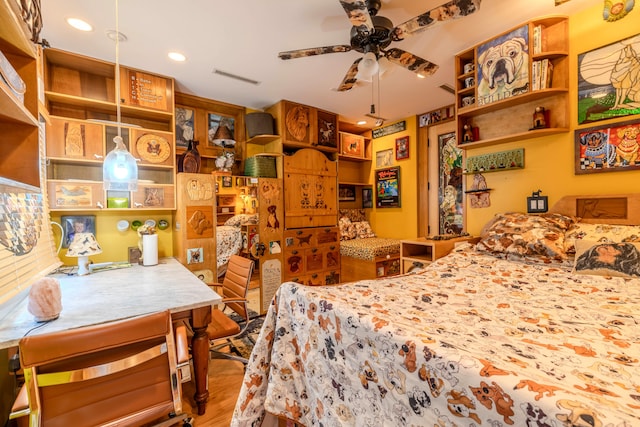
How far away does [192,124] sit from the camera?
132 inches

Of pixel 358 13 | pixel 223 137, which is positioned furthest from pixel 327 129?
pixel 358 13

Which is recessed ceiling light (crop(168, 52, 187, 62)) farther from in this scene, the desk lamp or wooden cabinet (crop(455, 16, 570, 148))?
wooden cabinet (crop(455, 16, 570, 148))

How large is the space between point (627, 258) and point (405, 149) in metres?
3.10

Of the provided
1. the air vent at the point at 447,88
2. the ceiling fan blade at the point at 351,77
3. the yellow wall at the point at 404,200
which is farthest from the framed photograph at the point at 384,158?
the ceiling fan blade at the point at 351,77

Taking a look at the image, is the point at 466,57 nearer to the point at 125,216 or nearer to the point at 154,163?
the point at 154,163

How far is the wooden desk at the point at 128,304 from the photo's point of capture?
1299 mm

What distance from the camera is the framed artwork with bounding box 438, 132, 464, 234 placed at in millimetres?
3798

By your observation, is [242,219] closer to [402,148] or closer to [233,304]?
[233,304]

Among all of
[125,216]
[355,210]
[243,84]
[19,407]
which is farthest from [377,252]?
[19,407]

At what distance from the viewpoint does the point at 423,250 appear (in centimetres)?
311

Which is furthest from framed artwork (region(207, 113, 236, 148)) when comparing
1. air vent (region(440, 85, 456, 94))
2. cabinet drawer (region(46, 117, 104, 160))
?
air vent (region(440, 85, 456, 94))

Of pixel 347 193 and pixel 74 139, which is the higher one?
pixel 74 139

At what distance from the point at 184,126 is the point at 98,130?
0.95 metres

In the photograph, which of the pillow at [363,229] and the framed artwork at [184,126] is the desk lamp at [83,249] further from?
the pillow at [363,229]
